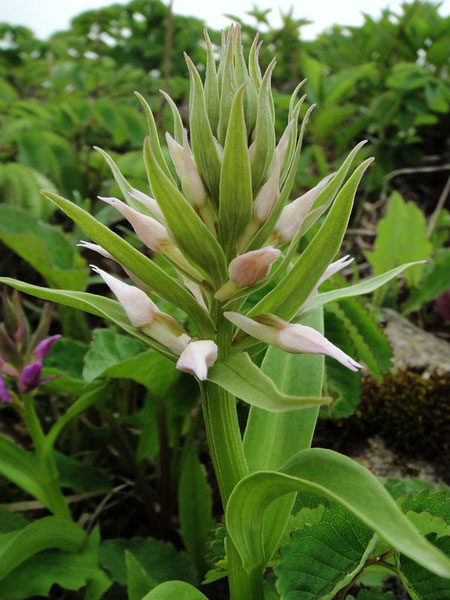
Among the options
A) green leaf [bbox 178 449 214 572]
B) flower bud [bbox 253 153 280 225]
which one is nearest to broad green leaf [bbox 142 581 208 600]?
green leaf [bbox 178 449 214 572]

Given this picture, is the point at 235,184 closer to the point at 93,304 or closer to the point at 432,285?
the point at 93,304

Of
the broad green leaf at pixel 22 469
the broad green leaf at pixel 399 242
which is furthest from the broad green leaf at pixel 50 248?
the broad green leaf at pixel 399 242

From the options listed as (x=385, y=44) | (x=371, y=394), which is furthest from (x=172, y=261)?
(x=385, y=44)

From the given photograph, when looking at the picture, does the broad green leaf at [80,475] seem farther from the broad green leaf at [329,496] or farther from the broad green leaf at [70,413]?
the broad green leaf at [329,496]

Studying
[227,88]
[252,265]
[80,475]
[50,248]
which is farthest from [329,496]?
[50,248]

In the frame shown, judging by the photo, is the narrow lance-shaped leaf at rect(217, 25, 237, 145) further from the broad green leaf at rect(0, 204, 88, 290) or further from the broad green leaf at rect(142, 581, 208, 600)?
the broad green leaf at rect(0, 204, 88, 290)

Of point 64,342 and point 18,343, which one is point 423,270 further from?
point 18,343

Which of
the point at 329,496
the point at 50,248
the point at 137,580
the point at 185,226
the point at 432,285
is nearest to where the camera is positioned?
the point at 329,496
